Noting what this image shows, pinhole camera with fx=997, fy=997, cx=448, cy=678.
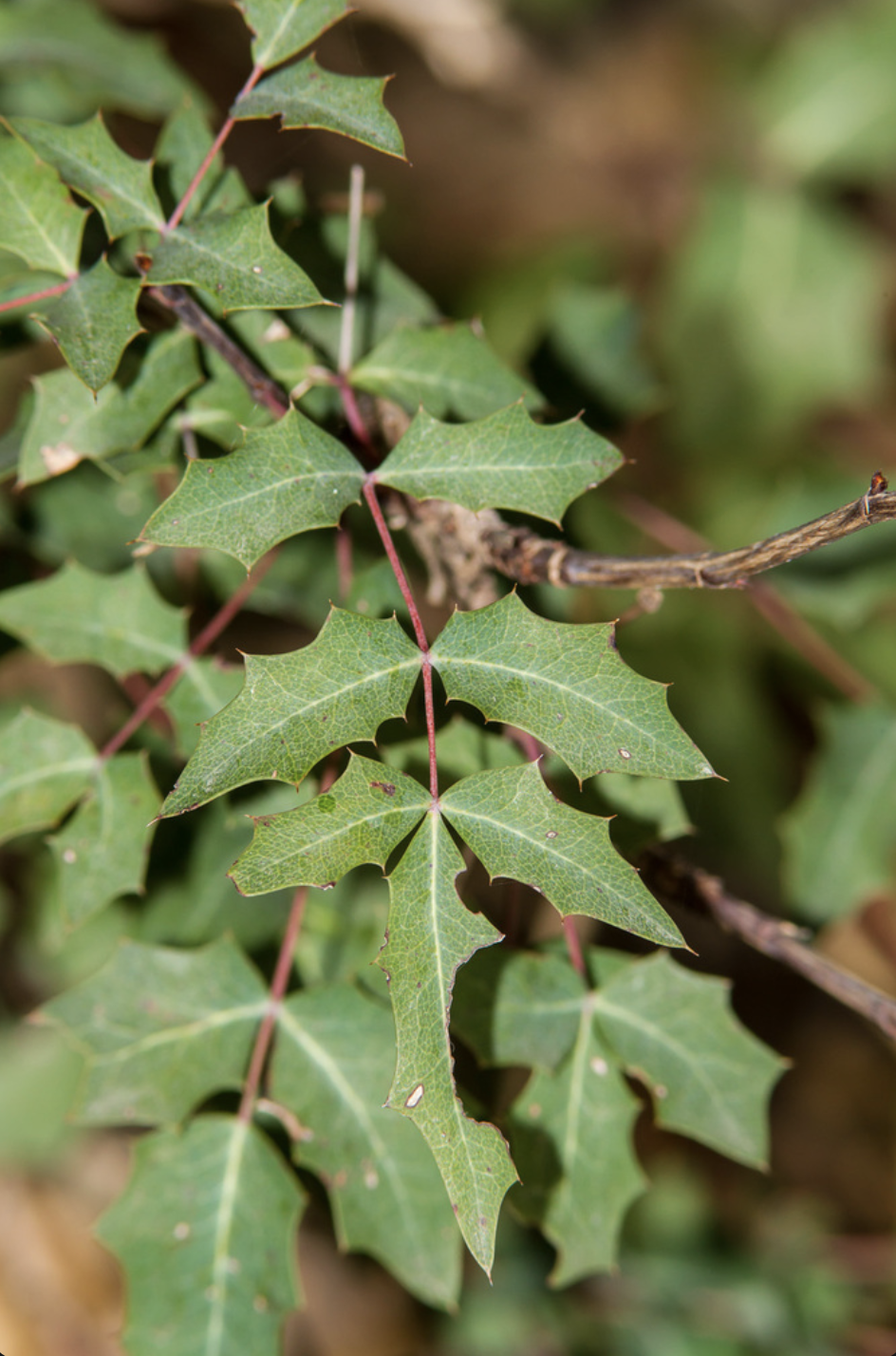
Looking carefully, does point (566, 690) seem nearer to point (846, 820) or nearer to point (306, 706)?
point (306, 706)

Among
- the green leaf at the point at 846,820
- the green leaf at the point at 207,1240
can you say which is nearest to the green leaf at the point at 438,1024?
the green leaf at the point at 207,1240

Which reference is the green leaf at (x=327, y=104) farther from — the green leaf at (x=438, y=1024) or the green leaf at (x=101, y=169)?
the green leaf at (x=438, y=1024)

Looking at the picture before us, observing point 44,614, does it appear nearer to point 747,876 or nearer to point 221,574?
point 221,574

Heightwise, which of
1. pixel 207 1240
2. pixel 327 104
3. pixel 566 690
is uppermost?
pixel 327 104

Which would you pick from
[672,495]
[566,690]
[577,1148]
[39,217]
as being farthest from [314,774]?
[672,495]

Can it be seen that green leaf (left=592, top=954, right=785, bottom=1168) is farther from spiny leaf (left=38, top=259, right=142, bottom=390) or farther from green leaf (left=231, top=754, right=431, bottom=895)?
spiny leaf (left=38, top=259, right=142, bottom=390)

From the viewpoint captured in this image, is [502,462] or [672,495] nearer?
[502,462]
